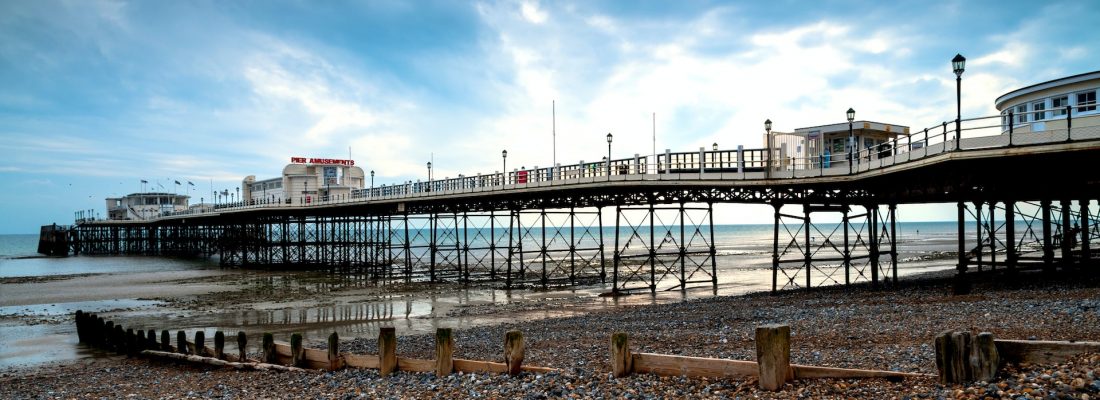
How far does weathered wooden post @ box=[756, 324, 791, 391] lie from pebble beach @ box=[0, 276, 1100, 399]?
12 cm

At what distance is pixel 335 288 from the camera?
128 ft

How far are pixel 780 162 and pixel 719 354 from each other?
53.0 feet

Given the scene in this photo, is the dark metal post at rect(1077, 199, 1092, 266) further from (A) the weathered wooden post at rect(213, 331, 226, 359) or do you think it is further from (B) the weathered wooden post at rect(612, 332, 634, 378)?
(A) the weathered wooden post at rect(213, 331, 226, 359)

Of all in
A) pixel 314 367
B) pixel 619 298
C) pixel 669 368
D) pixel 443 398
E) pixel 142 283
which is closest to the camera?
pixel 669 368

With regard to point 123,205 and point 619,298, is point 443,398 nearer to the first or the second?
point 619,298

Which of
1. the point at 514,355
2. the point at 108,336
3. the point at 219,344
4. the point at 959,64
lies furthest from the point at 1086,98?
the point at 108,336

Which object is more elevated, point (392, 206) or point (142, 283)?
point (392, 206)

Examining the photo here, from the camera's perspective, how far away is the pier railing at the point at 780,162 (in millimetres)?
16141

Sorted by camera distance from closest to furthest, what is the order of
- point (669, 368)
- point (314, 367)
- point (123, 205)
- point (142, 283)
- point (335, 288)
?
point (669, 368) < point (314, 367) < point (335, 288) < point (142, 283) < point (123, 205)

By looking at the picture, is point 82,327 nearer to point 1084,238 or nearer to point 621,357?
point 621,357

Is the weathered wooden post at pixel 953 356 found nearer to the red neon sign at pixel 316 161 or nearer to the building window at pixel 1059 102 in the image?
the building window at pixel 1059 102

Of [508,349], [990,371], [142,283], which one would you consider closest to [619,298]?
[508,349]

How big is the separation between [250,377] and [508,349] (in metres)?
6.17

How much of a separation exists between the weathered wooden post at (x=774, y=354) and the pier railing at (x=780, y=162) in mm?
10969
